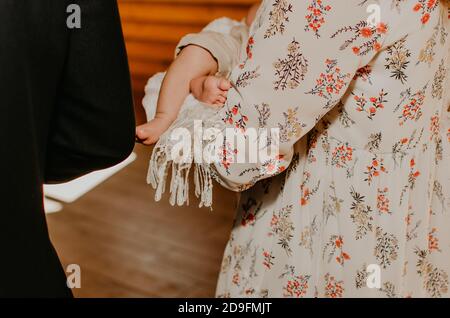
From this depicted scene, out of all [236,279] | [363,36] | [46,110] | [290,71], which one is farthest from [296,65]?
[236,279]

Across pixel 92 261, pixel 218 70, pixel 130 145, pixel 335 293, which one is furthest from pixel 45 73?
pixel 92 261

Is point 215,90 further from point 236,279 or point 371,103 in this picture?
point 236,279

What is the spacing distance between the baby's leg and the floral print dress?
183 millimetres

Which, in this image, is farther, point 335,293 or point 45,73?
point 335,293

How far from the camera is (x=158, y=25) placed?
446cm

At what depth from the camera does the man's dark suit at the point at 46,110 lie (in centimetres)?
65

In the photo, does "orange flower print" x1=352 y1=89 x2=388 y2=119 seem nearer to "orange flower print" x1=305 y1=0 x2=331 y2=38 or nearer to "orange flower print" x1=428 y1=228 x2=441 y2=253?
"orange flower print" x1=305 y1=0 x2=331 y2=38

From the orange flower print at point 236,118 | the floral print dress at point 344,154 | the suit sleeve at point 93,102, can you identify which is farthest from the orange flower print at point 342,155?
the suit sleeve at point 93,102

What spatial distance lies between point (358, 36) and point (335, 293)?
22.7 inches

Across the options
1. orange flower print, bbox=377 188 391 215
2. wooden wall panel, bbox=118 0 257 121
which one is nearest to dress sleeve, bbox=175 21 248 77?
orange flower print, bbox=377 188 391 215

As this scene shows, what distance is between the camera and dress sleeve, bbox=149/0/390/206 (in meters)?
1.00

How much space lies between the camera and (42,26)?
2.12 feet

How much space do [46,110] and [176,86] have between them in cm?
58

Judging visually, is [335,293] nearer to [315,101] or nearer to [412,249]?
[412,249]
